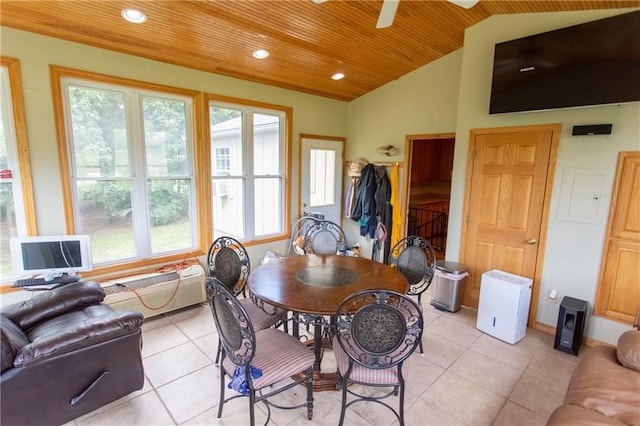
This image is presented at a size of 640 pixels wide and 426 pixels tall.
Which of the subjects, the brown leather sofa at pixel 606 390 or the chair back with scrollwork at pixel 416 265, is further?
the chair back with scrollwork at pixel 416 265

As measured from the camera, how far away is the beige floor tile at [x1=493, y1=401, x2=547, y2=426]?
2.08 metres

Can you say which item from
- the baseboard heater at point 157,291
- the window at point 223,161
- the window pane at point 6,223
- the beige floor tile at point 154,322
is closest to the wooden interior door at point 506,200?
the window at point 223,161

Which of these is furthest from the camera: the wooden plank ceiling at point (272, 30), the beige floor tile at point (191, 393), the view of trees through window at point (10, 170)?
the view of trees through window at point (10, 170)

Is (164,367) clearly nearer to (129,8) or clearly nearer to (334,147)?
(129,8)

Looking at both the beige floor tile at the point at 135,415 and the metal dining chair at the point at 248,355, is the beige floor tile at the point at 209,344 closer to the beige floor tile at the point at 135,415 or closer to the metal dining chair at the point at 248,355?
the beige floor tile at the point at 135,415

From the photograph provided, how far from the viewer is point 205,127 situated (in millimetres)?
3754

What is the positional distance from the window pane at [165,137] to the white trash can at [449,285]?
10.5ft

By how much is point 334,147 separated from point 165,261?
10.1 ft

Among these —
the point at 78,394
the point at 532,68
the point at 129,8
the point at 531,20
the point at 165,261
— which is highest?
the point at 531,20

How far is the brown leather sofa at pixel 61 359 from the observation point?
1738 mm

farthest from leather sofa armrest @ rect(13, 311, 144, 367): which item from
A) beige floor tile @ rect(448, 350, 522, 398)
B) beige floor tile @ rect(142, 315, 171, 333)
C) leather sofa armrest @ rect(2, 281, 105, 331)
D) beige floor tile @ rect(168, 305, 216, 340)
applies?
beige floor tile @ rect(448, 350, 522, 398)

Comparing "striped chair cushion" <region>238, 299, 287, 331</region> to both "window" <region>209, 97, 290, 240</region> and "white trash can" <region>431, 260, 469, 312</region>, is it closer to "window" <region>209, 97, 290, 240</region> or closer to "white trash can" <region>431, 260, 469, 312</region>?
"window" <region>209, 97, 290, 240</region>

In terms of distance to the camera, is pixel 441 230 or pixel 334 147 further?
pixel 441 230

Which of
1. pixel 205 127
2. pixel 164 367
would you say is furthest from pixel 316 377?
pixel 205 127
